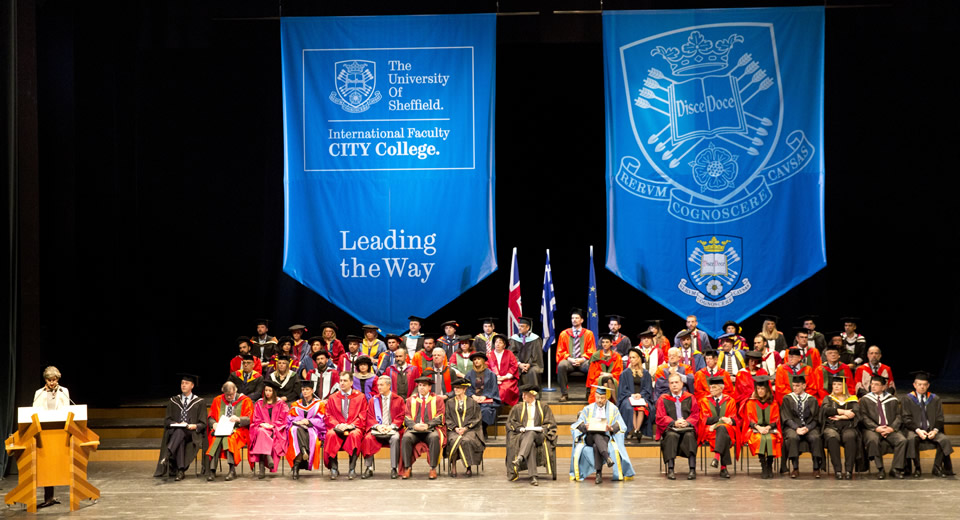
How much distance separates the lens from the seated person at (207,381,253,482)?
418 inches

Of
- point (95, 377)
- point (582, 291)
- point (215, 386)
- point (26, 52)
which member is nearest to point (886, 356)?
point (582, 291)

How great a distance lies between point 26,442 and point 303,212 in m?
4.87

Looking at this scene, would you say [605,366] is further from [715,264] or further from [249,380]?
[249,380]

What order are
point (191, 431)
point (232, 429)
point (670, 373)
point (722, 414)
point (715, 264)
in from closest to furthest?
point (232, 429)
point (191, 431)
point (722, 414)
point (670, 373)
point (715, 264)

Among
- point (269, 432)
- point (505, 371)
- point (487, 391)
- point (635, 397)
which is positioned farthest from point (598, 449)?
point (269, 432)

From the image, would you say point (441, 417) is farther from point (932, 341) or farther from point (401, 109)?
point (932, 341)

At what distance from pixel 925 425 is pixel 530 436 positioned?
388cm

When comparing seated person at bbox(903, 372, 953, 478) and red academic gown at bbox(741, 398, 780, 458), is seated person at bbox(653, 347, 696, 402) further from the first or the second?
seated person at bbox(903, 372, 953, 478)

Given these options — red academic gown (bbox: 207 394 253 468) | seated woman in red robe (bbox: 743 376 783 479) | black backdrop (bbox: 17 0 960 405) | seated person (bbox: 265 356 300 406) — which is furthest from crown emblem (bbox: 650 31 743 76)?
red academic gown (bbox: 207 394 253 468)

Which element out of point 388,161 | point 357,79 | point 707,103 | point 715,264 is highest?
point 357,79

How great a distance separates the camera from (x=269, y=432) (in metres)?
10.6

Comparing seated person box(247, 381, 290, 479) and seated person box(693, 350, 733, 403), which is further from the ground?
seated person box(693, 350, 733, 403)

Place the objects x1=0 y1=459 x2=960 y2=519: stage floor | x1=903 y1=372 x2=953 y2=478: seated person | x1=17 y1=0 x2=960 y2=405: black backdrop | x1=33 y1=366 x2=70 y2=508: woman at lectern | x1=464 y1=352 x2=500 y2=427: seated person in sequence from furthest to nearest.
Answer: x1=17 y1=0 x2=960 y2=405: black backdrop → x1=464 y1=352 x2=500 y2=427: seated person → x1=903 y1=372 x2=953 y2=478: seated person → x1=33 y1=366 x2=70 y2=508: woman at lectern → x1=0 y1=459 x2=960 y2=519: stage floor

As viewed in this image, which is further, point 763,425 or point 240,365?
point 240,365
